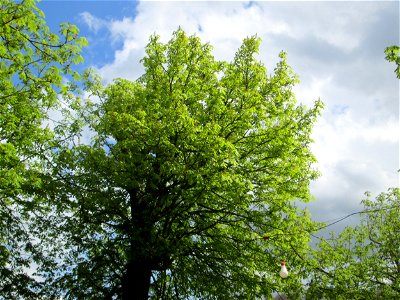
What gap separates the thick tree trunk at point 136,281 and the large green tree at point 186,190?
42mm

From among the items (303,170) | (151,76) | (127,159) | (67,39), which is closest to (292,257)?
(303,170)

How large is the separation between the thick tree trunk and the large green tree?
0.04 m

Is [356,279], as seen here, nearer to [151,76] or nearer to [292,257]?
[292,257]

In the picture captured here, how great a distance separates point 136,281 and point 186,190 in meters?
4.73

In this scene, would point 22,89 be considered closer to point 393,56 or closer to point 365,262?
point 393,56

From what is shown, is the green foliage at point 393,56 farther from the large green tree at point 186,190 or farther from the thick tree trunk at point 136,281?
the thick tree trunk at point 136,281

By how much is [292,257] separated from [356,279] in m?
8.67

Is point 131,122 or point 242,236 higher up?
point 131,122

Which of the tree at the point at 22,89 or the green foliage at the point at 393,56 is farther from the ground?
the green foliage at the point at 393,56

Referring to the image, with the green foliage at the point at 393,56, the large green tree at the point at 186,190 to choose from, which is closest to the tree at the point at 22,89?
the large green tree at the point at 186,190

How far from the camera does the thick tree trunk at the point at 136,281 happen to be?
15.5 meters

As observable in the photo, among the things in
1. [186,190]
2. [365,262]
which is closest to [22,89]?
[186,190]

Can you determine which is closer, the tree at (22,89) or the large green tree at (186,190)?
the tree at (22,89)

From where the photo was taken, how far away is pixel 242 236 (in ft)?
51.8
